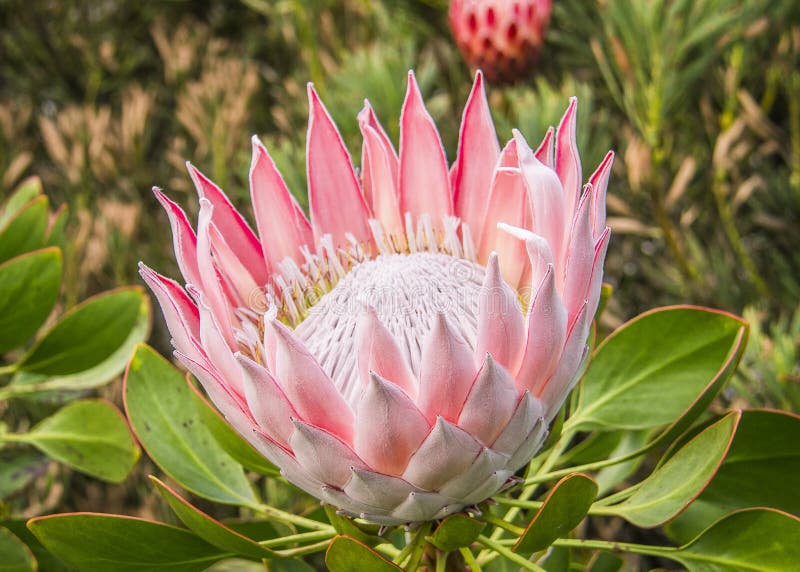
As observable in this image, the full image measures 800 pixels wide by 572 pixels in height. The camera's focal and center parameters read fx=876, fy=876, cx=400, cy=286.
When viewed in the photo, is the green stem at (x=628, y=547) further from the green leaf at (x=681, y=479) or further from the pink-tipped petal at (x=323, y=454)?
the pink-tipped petal at (x=323, y=454)

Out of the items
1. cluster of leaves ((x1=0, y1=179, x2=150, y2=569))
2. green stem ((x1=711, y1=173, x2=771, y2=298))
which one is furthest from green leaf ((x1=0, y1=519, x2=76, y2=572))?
green stem ((x1=711, y1=173, x2=771, y2=298))

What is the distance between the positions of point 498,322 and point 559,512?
167 millimetres

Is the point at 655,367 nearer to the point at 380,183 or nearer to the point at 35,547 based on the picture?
the point at 380,183

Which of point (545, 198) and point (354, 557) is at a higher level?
point (545, 198)

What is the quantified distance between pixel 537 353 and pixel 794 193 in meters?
1.34

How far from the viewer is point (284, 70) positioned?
9.64ft

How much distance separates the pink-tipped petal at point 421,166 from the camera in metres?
0.99

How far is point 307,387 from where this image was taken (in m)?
0.73

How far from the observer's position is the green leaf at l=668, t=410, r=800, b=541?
Result: 887mm

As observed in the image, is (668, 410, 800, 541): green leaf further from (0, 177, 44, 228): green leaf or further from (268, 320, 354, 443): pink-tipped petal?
(0, 177, 44, 228): green leaf

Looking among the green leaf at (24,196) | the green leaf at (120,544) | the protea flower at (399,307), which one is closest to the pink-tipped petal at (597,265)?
the protea flower at (399,307)

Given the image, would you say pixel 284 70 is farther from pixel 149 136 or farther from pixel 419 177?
pixel 419 177

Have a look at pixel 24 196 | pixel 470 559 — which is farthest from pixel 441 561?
pixel 24 196

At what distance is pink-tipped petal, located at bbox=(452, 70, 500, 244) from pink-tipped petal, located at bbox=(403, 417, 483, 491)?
0.33m
